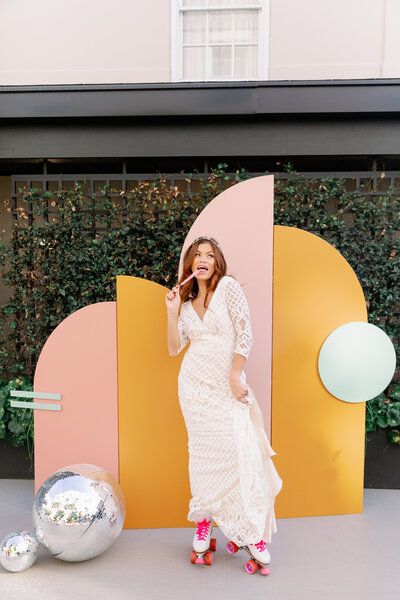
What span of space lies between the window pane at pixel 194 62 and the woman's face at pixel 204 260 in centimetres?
298

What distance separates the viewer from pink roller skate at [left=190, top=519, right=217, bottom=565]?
7.48 feet

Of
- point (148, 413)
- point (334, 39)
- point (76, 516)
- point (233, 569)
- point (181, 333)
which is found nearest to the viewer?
point (76, 516)

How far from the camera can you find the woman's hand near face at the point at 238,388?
2194 mm

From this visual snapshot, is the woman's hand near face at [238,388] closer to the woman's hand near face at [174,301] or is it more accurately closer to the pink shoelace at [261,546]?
the woman's hand near face at [174,301]

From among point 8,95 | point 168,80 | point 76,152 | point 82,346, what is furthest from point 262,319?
point 8,95

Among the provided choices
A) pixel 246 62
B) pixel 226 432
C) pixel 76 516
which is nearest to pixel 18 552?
pixel 76 516

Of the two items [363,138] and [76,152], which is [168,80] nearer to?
[76,152]

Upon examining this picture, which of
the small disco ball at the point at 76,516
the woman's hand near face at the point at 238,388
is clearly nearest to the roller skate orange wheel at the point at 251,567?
the small disco ball at the point at 76,516

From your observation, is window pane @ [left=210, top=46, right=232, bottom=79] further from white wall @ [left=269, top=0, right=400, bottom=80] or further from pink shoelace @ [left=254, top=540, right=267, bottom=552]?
pink shoelace @ [left=254, top=540, right=267, bottom=552]

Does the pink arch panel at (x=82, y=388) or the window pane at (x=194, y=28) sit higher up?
the window pane at (x=194, y=28)

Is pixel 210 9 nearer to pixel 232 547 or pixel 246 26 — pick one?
pixel 246 26

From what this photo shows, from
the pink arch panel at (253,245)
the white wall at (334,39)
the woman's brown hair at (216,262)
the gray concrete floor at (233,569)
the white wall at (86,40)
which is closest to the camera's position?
the gray concrete floor at (233,569)

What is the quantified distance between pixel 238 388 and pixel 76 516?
109cm

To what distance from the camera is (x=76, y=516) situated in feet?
7.02
